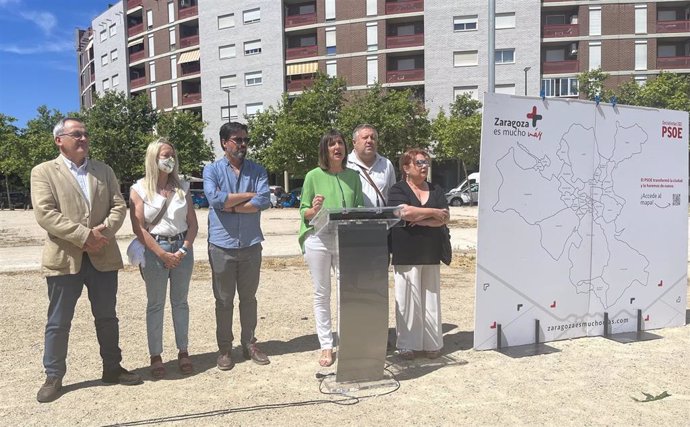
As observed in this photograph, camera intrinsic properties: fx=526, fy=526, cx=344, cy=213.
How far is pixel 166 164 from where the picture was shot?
14.3ft

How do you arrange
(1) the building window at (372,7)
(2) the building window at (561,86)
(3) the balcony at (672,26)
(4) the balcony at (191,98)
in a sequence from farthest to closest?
1. (4) the balcony at (191,98)
2. (1) the building window at (372,7)
3. (2) the building window at (561,86)
4. (3) the balcony at (672,26)

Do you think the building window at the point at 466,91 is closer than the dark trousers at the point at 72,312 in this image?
No

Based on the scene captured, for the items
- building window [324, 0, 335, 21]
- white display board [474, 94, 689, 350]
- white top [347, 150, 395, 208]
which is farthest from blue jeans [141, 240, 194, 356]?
building window [324, 0, 335, 21]

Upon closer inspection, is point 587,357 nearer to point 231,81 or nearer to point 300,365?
point 300,365

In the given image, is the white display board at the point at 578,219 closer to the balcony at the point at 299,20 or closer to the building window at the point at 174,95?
the balcony at the point at 299,20

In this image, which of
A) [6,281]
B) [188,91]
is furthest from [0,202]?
[6,281]

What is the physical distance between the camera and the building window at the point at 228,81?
4853cm

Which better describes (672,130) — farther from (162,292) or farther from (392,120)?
(392,120)

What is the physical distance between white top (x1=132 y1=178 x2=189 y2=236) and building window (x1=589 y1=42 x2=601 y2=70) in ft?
144

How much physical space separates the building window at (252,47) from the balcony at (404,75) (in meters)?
12.2

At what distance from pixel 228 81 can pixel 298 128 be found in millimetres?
18460

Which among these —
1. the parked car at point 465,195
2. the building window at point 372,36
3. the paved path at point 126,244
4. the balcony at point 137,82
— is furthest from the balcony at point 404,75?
the balcony at point 137,82

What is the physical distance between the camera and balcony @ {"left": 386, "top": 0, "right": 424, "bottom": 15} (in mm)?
42750


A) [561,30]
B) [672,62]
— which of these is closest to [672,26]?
[672,62]
